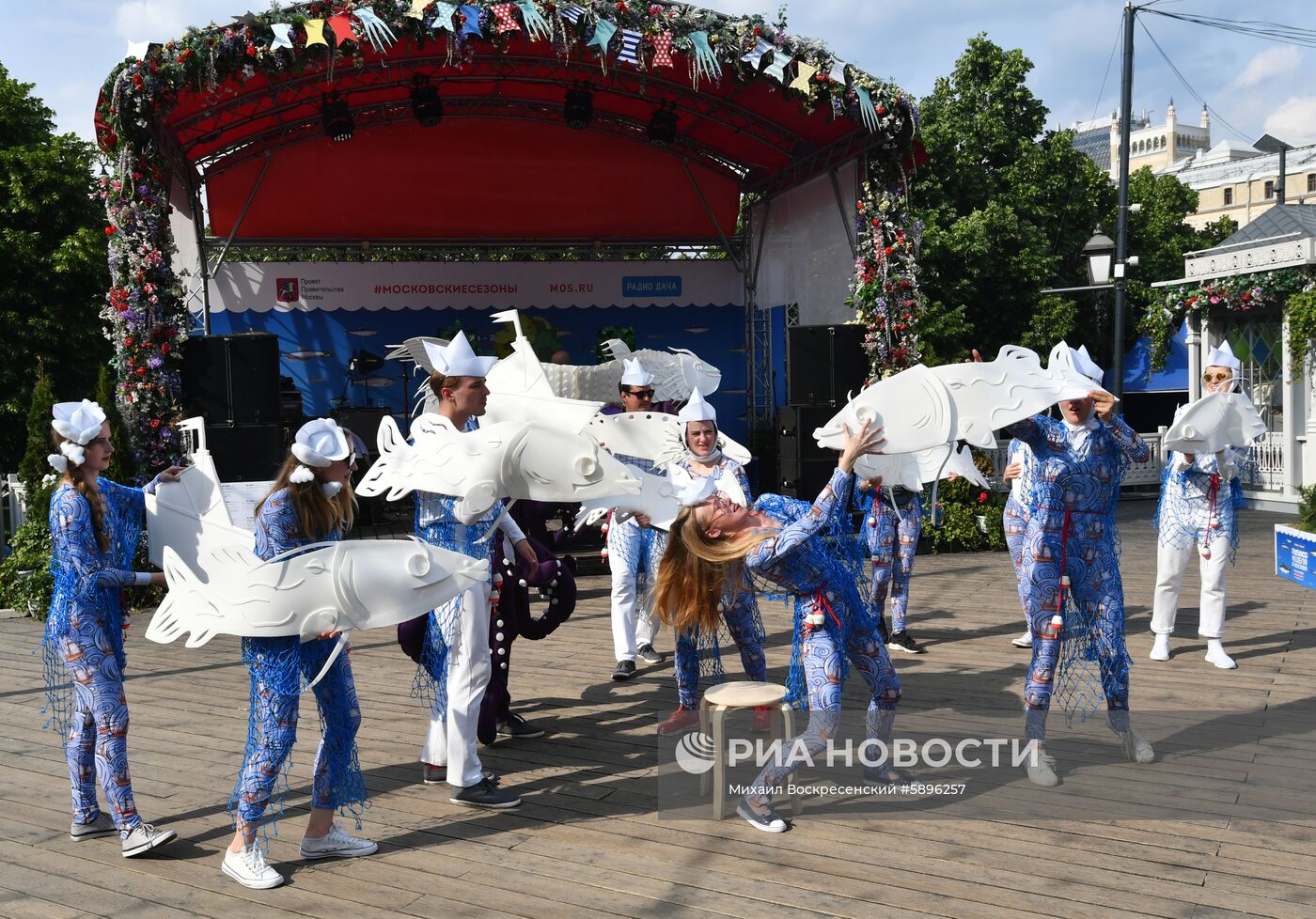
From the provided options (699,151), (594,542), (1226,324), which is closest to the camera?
(594,542)

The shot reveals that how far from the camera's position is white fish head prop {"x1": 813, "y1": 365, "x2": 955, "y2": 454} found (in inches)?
156

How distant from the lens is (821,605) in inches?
Result: 160

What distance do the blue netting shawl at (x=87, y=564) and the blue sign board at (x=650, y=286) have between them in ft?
38.5

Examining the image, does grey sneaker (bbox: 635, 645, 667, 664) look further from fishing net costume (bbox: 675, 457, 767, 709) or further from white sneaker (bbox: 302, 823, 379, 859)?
white sneaker (bbox: 302, 823, 379, 859)

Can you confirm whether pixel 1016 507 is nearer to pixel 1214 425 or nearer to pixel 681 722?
pixel 1214 425

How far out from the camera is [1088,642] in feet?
15.6

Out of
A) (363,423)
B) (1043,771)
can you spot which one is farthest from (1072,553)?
(363,423)

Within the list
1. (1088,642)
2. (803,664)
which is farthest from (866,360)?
(803,664)

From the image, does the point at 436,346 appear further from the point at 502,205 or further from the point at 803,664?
the point at 502,205

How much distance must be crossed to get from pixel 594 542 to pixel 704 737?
6.32 metres

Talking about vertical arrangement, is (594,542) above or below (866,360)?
below

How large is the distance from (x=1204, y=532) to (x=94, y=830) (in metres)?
5.91

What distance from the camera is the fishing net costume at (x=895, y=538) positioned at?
6.98 meters

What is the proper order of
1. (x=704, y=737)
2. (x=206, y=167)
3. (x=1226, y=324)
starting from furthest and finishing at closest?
1. (x=1226, y=324)
2. (x=206, y=167)
3. (x=704, y=737)
